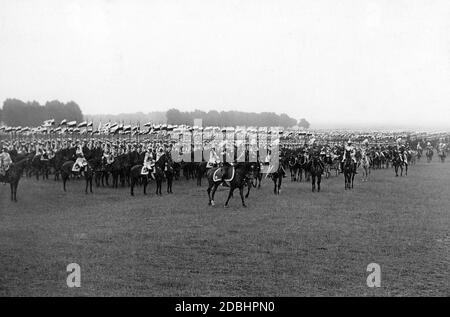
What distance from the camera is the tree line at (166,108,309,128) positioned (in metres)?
81.6

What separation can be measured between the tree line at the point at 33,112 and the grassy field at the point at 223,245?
113 feet

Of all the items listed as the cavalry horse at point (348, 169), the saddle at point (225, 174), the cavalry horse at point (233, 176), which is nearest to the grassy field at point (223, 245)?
the cavalry horse at point (233, 176)

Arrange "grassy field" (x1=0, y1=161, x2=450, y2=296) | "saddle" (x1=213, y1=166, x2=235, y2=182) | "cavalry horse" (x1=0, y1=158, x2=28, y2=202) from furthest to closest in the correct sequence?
"cavalry horse" (x1=0, y1=158, x2=28, y2=202), "saddle" (x1=213, y1=166, x2=235, y2=182), "grassy field" (x1=0, y1=161, x2=450, y2=296)

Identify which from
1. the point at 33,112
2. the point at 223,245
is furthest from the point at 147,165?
the point at 33,112

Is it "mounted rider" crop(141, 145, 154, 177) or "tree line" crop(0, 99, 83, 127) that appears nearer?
"mounted rider" crop(141, 145, 154, 177)

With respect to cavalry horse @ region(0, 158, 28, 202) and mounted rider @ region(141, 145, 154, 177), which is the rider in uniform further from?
cavalry horse @ region(0, 158, 28, 202)

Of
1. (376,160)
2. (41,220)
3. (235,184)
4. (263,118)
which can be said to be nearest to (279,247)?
(235,184)

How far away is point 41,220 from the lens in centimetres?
1487

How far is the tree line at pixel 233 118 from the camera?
81.6 meters

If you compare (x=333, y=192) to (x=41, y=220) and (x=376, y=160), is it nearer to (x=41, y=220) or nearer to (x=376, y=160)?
(x=41, y=220)

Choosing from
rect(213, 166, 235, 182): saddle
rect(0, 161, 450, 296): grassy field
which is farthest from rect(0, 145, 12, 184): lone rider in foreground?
rect(213, 166, 235, 182): saddle

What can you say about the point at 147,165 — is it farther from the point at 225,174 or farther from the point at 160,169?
the point at 225,174

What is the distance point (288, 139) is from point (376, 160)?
825 inches

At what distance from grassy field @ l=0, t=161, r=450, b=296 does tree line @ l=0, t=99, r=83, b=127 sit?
34.4 m
